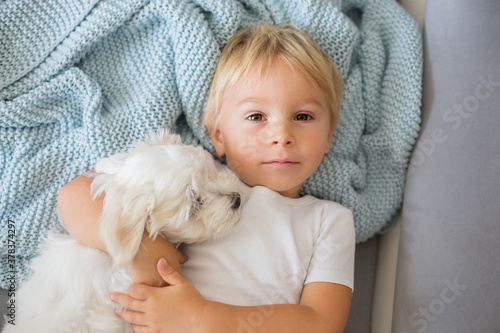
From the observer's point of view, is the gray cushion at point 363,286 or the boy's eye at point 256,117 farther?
the gray cushion at point 363,286

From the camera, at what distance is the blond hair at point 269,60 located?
149 centimetres

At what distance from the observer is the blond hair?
58.6 inches

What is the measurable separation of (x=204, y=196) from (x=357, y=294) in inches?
39.3

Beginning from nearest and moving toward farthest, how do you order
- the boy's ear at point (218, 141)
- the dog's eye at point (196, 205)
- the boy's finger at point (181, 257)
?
the dog's eye at point (196, 205)
the boy's finger at point (181, 257)
the boy's ear at point (218, 141)

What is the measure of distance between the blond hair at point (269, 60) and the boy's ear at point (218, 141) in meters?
0.02

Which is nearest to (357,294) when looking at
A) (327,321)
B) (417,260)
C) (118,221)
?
(417,260)

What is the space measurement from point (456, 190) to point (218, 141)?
0.92m

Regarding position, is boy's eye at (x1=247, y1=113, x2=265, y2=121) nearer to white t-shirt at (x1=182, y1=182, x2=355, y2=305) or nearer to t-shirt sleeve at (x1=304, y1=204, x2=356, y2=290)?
white t-shirt at (x1=182, y1=182, x2=355, y2=305)

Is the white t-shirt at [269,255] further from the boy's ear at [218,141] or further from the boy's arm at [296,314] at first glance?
the boy's ear at [218,141]

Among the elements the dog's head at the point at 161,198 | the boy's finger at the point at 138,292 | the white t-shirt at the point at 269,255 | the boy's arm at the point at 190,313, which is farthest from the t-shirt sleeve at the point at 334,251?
the boy's finger at the point at 138,292

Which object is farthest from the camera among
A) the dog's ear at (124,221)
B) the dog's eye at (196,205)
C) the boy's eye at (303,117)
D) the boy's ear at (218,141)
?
the boy's ear at (218,141)

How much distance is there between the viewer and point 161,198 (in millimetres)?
1168

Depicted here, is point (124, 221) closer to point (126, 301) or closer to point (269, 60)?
point (126, 301)

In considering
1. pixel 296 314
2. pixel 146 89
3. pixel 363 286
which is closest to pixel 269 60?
pixel 146 89
